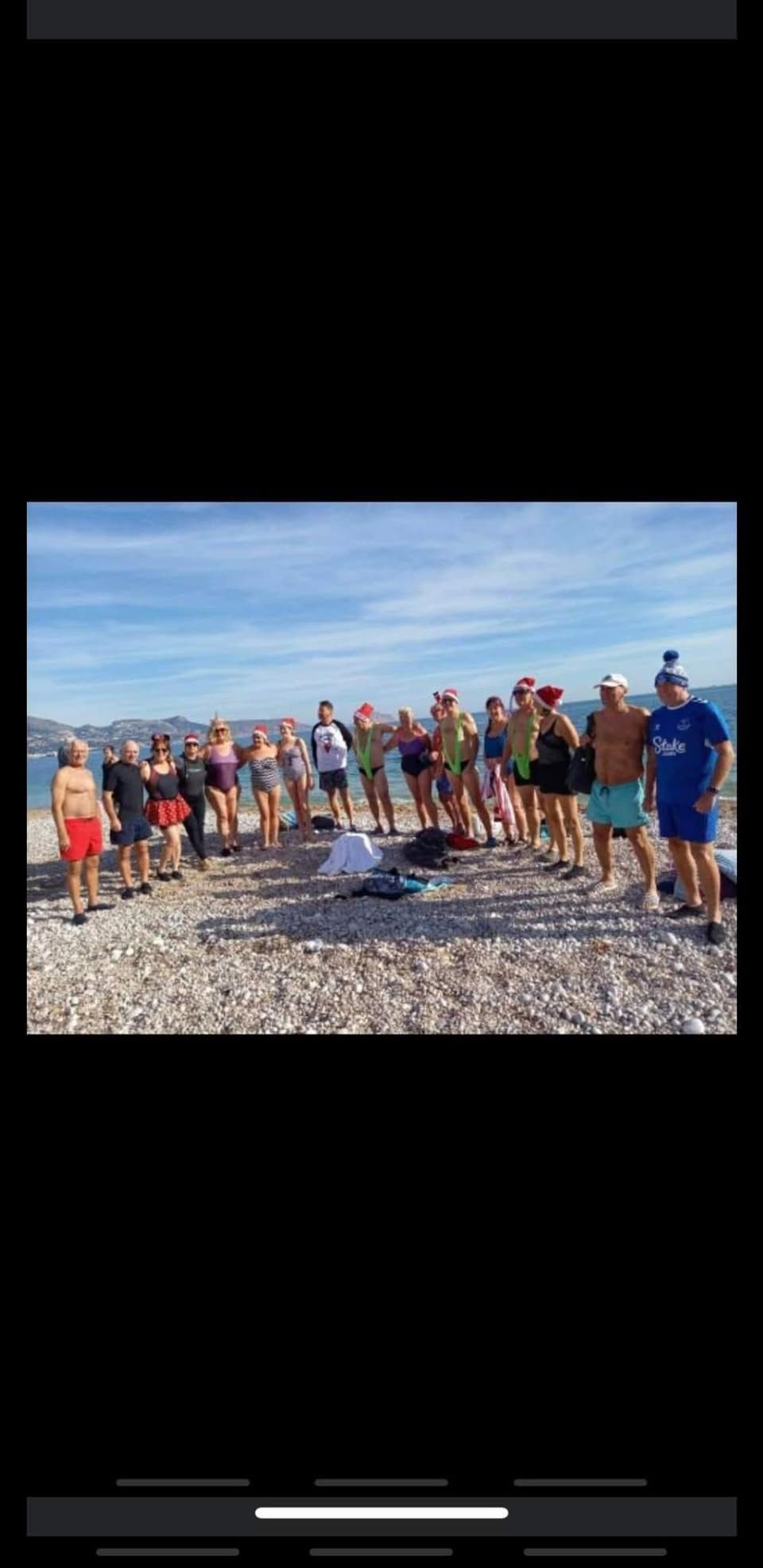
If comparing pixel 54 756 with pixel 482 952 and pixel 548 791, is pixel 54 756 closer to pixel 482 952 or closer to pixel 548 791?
pixel 482 952

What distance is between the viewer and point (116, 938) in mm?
5102

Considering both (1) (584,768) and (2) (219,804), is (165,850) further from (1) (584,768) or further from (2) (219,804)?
(1) (584,768)

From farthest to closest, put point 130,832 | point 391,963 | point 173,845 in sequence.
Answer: point 173,845 < point 130,832 < point 391,963

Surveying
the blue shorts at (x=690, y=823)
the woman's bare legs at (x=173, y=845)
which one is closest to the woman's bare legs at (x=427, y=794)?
the woman's bare legs at (x=173, y=845)

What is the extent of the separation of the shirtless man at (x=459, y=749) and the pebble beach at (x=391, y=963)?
109 centimetres

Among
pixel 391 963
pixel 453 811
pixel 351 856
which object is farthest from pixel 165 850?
pixel 391 963

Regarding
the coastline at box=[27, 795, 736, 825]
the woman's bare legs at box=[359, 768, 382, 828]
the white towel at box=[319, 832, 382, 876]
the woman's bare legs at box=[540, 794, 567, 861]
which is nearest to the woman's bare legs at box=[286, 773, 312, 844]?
the woman's bare legs at box=[359, 768, 382, 828]

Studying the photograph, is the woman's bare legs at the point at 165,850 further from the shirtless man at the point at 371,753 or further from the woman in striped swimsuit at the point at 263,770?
the shirtless man at the point at 371,753

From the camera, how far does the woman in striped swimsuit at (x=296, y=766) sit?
782cm

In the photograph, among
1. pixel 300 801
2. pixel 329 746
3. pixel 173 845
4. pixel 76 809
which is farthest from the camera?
pixel 300 801

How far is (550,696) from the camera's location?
18.0ft

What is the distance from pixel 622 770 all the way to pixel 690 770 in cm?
71

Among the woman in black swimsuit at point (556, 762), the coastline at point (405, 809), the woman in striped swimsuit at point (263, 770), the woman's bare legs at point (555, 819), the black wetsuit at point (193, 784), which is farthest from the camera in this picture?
the coastline at point (405, 809)

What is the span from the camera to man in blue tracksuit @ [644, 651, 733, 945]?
3.91 m
